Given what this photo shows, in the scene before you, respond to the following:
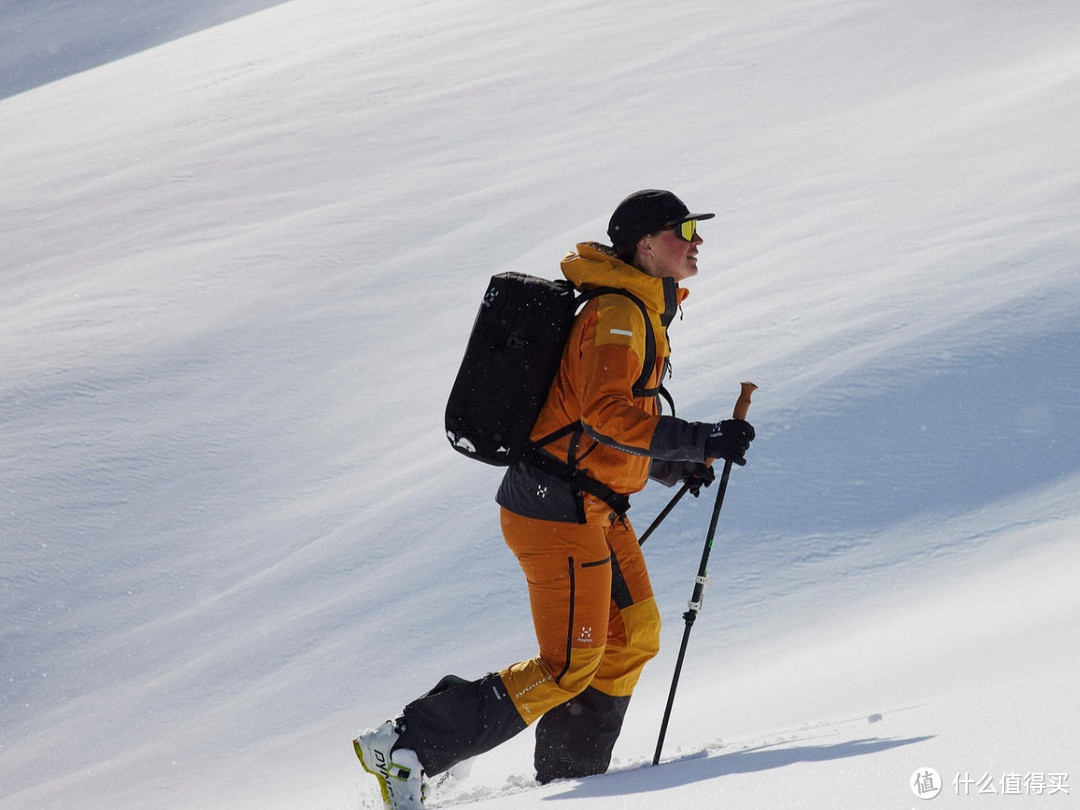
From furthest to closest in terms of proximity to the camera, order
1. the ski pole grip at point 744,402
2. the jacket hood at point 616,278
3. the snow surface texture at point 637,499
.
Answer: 1. the snow surface texture at point 637,499
2. the ski pole grip at point 744,402
3. the jacket hood at point 616,278

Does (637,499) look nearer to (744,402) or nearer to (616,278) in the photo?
(744,402)

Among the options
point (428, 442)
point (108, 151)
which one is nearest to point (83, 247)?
point (108, 151)

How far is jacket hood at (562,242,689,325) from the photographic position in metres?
3.33

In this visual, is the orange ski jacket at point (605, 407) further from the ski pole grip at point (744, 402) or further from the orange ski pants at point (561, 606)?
the ski pole grip at point (744, 402)

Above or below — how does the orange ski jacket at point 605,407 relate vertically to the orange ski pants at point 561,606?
above

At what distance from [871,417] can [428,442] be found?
2.71 metres

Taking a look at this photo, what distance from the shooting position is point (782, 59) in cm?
1425

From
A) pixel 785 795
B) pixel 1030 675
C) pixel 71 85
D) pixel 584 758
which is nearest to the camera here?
pixel 785 795

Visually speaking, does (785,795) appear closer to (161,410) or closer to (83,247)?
(161,410)

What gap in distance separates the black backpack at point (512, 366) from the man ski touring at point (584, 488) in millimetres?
54

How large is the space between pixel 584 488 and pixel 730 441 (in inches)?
19.8

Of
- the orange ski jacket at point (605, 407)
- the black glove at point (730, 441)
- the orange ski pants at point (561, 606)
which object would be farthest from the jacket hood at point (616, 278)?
the orange ski pants at point (561, 606)

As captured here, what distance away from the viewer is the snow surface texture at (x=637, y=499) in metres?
4.16

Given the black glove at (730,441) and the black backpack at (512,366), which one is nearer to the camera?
the black glove at (730,441)
